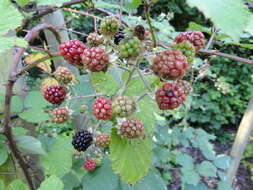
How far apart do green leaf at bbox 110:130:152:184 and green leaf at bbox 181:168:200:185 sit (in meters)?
0.96

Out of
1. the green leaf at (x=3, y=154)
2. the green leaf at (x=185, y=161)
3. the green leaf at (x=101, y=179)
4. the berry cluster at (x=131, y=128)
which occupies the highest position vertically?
the berry cluster at (x=131, y=128)

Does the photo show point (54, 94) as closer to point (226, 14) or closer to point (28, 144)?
point (28, 144)

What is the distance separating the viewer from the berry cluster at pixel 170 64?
50cm

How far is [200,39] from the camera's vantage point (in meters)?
0.60

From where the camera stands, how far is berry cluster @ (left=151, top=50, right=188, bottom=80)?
19.6 inches

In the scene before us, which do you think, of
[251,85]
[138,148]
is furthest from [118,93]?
[251,85]

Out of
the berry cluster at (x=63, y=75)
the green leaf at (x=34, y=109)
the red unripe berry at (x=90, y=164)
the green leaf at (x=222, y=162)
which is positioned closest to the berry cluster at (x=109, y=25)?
the berry cluster at (x=63, y=75)

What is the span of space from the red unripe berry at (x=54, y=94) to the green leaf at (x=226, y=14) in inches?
20.4

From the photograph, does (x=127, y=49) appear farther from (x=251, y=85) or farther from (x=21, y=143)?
(x=251, y=85)

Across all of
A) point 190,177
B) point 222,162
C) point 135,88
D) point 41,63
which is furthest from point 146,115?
point 222,162

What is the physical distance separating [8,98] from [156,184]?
0.71 m

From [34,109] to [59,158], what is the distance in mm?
234

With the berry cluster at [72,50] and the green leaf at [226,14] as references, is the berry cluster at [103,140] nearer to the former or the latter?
the berry cluster at [72,50]

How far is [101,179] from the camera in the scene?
3.41 feet
